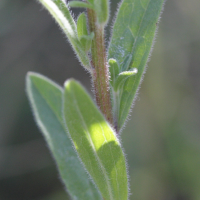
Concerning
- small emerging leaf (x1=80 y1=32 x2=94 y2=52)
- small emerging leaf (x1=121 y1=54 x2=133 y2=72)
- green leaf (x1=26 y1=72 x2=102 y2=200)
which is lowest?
green leaf (x1=26 y1=72 x2=102 y2=200)

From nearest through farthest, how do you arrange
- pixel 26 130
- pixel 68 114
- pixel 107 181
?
pixel 68 114 < pixel 107 181 < pixel 26 130

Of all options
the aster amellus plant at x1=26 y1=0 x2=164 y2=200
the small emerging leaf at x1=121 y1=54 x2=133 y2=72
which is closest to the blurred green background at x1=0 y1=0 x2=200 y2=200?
the aster amellus plant at x1=26 y1=0 x2=164 y2=200

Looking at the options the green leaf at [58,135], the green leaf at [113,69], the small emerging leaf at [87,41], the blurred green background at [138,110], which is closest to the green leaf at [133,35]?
the green leaf at [113,69]

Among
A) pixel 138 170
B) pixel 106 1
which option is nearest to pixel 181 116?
pixel 138 170

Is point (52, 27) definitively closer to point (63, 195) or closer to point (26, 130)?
point (26, 130)

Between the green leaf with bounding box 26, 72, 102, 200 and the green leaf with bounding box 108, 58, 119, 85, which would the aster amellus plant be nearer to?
the green leaf with bounding box 108, 58, 119, 85
